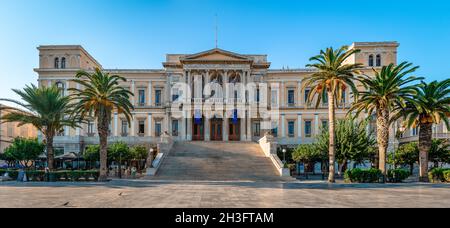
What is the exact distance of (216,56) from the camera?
5909 cm

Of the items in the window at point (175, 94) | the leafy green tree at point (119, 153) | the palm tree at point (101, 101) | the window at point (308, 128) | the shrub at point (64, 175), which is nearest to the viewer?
the shrub at point (64, 175)

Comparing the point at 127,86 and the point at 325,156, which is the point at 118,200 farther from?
the point at 127,86

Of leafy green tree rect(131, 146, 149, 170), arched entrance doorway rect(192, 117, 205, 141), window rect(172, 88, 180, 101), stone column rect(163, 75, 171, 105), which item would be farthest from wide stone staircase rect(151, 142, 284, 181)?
stone column rect(163, 75, 171, 105)

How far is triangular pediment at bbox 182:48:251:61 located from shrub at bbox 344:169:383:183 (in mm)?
28155

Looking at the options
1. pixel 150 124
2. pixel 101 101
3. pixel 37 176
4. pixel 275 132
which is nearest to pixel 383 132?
pixel 101 101

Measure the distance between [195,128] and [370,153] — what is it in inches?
1005

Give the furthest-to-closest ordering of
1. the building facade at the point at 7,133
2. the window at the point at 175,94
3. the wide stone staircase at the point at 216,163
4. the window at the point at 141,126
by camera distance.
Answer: the building facade at the point at 7,133
the window at the point at 141,126
the window at the point at 175,94
the wide stone staircase at the point at 216,163

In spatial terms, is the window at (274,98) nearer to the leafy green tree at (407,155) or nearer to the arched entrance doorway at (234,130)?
the arched entrance doorway at (234,130)

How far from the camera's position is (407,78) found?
1375 inches

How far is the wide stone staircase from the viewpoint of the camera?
1512 inches

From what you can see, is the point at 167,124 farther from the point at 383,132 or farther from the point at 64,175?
the point at 383,132

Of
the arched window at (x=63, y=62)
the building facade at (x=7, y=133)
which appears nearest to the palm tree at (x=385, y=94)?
the arched window at (x=63, y=62)

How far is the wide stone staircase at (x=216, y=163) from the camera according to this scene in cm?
3841
